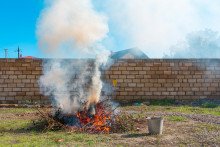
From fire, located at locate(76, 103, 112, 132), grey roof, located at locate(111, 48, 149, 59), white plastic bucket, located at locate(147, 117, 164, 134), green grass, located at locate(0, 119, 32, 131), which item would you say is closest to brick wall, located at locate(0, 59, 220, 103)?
green grass, located at locate(0, 119, 32, 131)

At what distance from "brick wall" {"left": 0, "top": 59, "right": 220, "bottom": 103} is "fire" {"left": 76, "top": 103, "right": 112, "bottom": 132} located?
5.78 meters

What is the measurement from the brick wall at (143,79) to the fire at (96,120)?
19.0 ft

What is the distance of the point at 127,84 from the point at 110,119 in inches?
242

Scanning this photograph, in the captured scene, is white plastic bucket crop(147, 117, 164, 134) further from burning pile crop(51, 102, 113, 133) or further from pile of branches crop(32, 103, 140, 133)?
burning pile crop(51, 102, 113, 133)

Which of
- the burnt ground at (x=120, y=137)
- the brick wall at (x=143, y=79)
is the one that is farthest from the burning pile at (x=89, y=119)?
the brick wall at (x=143, y=79)

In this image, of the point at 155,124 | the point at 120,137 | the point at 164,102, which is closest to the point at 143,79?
the point at 164,102

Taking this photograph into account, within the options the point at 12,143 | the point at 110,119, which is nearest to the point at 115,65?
the point at 110,119

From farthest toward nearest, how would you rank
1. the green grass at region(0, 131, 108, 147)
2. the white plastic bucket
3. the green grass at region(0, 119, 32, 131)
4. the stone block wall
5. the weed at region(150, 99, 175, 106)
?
the stone block wall, the weed at region(150, 99, 175, 106), the green grass at region(0, 119, 32, 131), the white plastic bucket, the green grass at region(0, 131, 108, 147)

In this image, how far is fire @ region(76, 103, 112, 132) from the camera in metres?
6.09

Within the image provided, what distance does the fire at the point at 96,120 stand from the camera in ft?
20.0

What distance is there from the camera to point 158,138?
211 inches

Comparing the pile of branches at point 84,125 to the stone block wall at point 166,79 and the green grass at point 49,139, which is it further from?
the stone block wall at point 166,79

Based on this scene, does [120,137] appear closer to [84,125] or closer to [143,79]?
[84,125]

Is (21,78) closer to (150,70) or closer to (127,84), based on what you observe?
(127,84)
